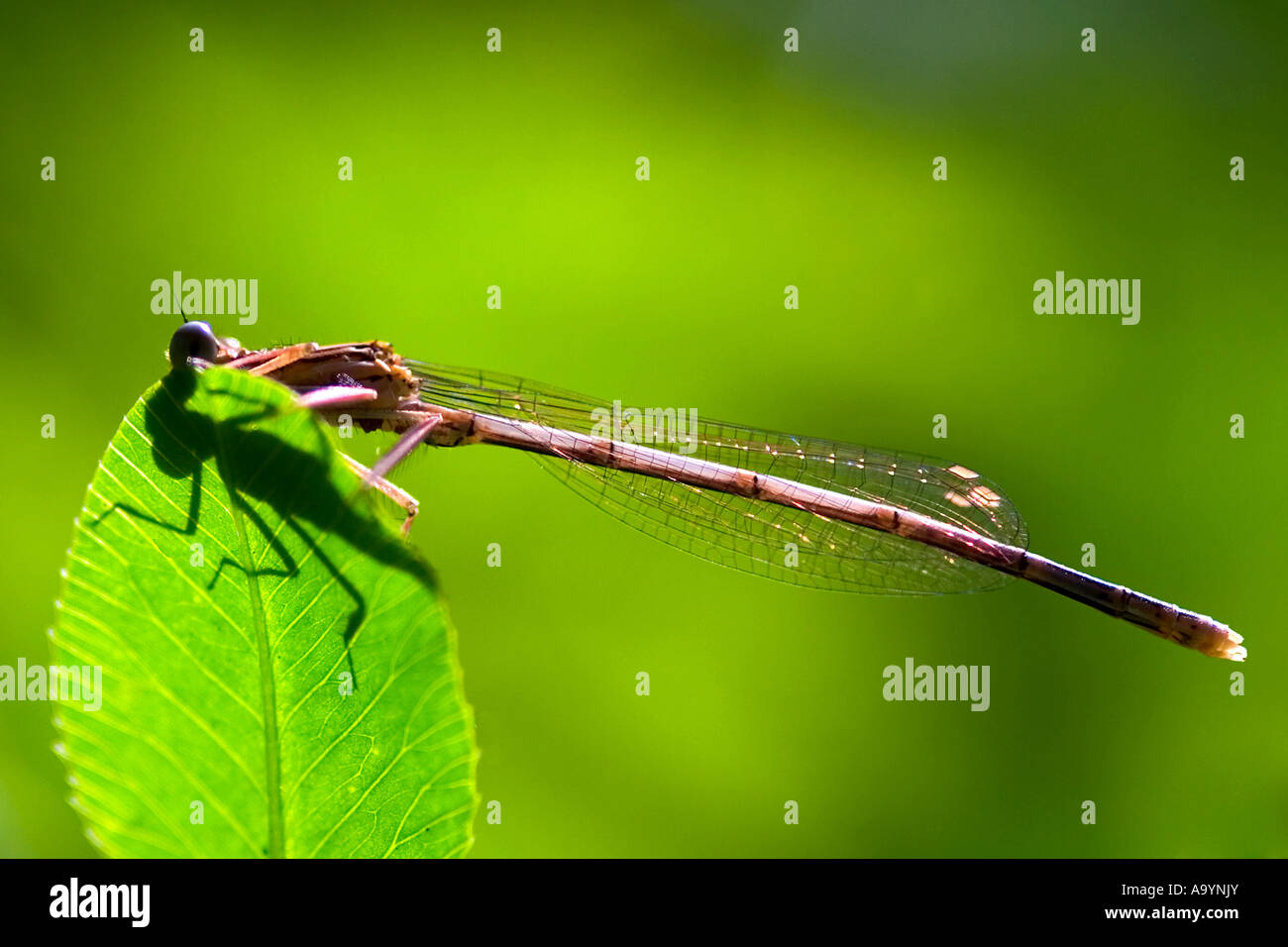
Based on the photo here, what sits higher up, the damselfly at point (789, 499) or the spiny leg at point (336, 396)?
the spiny leg at point (336, 396)

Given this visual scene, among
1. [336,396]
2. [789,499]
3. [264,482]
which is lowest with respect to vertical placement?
[264,482]

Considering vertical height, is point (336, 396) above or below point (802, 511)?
above

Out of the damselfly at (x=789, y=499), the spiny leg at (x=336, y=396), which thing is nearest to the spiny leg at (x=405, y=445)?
the damselfly at (x=789, y=499)

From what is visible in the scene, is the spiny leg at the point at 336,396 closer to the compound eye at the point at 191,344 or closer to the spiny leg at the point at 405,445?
the spiny leg at the point at 405,445

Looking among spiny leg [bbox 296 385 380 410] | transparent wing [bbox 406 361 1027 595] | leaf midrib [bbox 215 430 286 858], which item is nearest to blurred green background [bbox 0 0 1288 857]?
transparent wing [bbox 406 361 1027 595]

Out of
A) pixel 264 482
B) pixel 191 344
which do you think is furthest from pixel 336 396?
pixel 264 482

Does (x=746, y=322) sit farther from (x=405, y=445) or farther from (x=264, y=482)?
(x=264, y=482)

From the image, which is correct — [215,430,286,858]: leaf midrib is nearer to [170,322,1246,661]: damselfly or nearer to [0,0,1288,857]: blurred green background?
[170,322,1246,661]: damselfly
